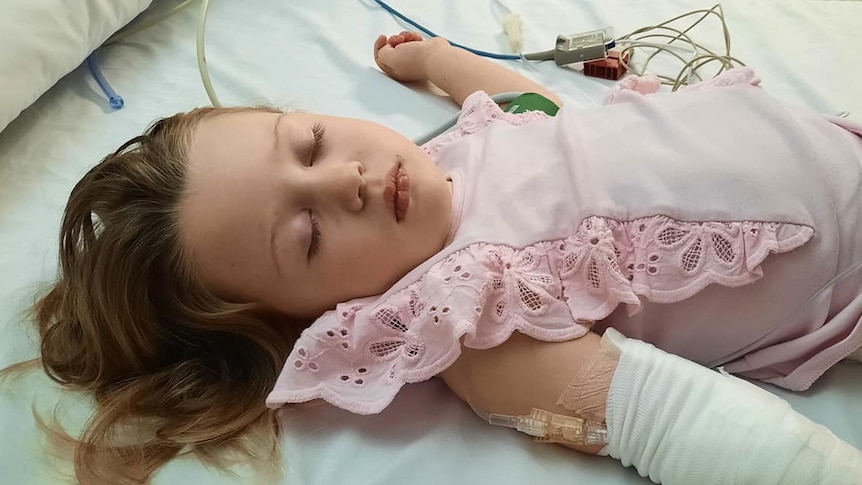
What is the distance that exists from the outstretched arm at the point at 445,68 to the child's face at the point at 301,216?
376 millimetres

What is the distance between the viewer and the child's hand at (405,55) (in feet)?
4.27

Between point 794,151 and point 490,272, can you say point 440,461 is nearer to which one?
point 490,272

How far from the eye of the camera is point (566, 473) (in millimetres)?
781

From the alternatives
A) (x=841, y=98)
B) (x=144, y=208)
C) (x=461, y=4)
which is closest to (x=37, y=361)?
(x=144, y=208)

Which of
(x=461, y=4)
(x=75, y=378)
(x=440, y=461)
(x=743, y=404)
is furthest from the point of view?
(x=461, y=4)

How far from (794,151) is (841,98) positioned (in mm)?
439

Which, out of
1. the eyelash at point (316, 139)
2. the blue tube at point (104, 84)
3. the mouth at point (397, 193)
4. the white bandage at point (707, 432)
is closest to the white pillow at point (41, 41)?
the blue tube at point (104, 84)

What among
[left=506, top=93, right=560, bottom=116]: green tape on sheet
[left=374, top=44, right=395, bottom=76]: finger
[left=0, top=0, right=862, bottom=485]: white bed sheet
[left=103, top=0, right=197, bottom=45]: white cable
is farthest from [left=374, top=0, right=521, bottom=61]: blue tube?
[left=103, top=0, right=197, bottom=45]: white cable

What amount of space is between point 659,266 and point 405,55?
67 cm

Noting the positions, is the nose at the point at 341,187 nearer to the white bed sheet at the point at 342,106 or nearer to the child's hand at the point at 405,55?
the white bed sheet at the point at 342,106

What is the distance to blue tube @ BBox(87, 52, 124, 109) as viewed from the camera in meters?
1.27

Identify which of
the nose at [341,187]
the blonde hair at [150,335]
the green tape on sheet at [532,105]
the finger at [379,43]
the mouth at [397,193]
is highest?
the nose at [341,187]

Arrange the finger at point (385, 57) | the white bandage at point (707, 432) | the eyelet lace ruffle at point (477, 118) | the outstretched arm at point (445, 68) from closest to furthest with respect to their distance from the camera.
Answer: the white bandage at point (707, 432)
the eyelet lace ruffle at point (477, 118)
the outstretched arm at point (445, 68)
the finger at point (385, 57)

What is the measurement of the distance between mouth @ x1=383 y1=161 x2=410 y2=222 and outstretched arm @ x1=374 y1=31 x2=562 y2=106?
0.39 metres
